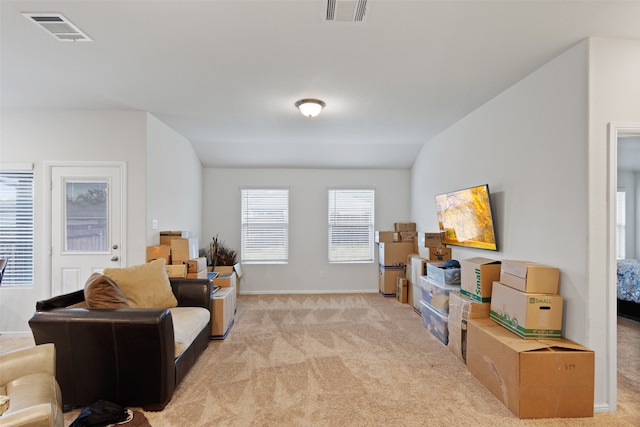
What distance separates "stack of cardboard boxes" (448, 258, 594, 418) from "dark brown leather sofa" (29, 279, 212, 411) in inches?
97.8

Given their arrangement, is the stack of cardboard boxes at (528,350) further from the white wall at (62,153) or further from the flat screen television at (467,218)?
the white wall at (62,153)

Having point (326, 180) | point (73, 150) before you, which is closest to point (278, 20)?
point (73, 150)

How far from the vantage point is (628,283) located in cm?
472

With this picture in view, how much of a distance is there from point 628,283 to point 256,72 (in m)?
5.47

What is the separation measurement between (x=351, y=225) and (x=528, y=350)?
14.4 ft

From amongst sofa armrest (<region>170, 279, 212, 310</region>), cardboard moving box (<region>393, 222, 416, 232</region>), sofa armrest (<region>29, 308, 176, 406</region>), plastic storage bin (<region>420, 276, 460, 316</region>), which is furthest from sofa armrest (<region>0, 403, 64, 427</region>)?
cardboard moving box (<region>393, 222, 416, 232</region>)

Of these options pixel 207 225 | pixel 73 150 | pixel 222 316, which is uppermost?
pixel 73 150

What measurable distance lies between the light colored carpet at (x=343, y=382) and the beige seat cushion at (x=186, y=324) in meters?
0.33

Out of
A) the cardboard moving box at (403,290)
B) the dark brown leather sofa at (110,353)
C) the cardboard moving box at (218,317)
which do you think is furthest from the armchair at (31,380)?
the cardboard moving box at (403,290)

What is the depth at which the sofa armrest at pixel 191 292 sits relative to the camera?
3.73 m

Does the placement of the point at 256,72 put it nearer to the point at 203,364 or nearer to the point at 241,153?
the point at 203,364

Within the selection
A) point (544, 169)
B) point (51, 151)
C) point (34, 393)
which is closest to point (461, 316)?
point (544, 169)

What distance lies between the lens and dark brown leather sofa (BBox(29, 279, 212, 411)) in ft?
8.07

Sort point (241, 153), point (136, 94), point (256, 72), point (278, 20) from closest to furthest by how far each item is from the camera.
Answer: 1. point (278, 20)
2. point (256, 72)
3. point (136, 94)
4. point (241, 153)
